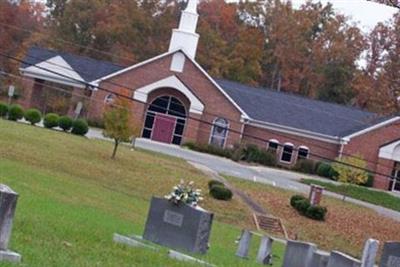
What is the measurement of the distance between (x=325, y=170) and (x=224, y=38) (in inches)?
1309

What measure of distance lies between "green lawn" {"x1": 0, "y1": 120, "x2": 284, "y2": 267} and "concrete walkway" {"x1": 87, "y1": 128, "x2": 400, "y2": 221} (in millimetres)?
3325

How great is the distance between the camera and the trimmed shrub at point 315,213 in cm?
4325

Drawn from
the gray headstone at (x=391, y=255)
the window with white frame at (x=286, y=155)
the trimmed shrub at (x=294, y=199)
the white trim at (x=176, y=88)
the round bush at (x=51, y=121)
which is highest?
the white trim at (x=176, y=88)

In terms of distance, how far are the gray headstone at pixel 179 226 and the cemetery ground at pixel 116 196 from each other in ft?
2.57

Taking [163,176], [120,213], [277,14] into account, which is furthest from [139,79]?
[120,213]

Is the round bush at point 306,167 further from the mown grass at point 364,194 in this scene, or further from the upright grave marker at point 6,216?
the upright grave marker at point 6,216

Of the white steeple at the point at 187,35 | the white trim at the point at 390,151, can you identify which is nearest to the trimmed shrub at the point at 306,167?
the white trim at the point at 390,151

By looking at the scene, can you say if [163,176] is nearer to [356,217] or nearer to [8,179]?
[356,217]

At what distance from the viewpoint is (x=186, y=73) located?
2675 inches

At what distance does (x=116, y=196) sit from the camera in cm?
3597

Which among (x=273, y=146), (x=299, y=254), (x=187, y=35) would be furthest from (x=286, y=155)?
(x=299, y=254)

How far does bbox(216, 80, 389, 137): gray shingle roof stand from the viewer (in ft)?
226

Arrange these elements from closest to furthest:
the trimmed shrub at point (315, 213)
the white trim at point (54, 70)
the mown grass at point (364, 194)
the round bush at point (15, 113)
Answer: the trimmed shrub at point (315, 213), the mown grass at point (364, 194), the round bush at point (15, 113), the white trim at point (54, 70)

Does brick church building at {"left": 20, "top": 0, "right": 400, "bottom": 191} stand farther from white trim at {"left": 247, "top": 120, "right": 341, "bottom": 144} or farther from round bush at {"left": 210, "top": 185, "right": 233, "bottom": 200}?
round bush at {"left": 210, "top": 185, "right": 233, "bottom": 200}
